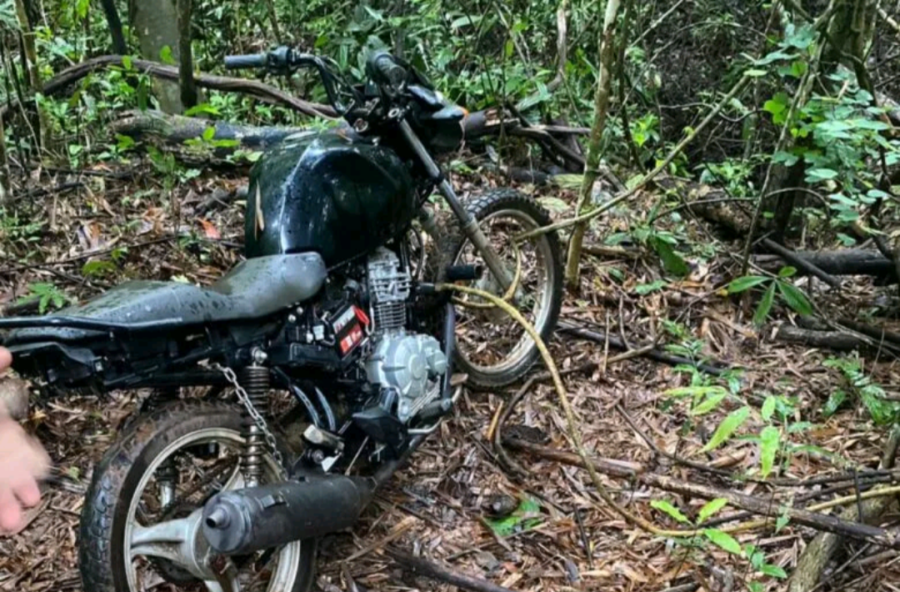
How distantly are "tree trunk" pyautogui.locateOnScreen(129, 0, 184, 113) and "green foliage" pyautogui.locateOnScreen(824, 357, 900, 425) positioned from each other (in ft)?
13.1

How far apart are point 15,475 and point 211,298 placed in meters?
1.04

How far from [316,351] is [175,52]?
3.64 metres

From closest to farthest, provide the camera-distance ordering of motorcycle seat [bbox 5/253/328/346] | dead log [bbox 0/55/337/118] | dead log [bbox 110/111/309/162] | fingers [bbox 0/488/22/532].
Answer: fingers [bbox 0/488/22/532] → motorcycle seat [bbox 5/253/328/346] → dead log [bbox 110/111/309/162] → dead log [bbox 0/55/337/118]

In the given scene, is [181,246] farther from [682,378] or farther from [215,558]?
[682,378]

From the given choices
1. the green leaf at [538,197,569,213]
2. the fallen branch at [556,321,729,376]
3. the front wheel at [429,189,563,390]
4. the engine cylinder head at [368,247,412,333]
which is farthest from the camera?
the green leaf at [538,197,569,213]

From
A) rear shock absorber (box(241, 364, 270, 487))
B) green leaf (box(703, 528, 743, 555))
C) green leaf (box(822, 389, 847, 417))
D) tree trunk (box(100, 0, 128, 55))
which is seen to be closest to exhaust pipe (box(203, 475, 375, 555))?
rear shock absorber (box(241, 364, 270, 487))

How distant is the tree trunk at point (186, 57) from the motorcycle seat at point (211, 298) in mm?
2254

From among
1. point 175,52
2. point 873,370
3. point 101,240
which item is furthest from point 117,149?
point 873,370

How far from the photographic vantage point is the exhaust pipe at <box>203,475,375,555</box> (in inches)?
75.0

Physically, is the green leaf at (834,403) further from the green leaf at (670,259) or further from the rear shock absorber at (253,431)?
the rear shock absorber at (253,431)

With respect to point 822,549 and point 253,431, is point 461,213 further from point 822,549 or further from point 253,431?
point 822,549

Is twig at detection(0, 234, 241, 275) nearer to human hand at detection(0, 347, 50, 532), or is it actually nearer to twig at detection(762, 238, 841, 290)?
human hand at detection(0, 347, 50, 532)

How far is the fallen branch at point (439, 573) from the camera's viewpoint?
248 cm

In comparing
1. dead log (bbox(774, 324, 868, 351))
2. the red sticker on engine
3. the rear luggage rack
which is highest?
the rear luggage rack
